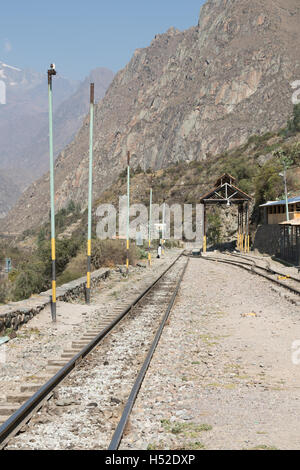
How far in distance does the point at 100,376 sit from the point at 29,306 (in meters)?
6.65

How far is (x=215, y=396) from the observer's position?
7207 millimetres

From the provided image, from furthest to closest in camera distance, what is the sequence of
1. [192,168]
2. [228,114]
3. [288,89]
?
[228,114] < [288,89] < [192,168]

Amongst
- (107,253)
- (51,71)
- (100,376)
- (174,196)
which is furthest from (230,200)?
(174,196)

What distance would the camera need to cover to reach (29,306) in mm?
14273

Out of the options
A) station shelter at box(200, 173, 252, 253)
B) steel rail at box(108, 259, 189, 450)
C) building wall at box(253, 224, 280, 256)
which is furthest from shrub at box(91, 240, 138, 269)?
steel rail at box(108, 259, 189, 450)

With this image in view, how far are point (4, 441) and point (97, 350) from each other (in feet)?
15.5

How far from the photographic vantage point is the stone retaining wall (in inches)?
486

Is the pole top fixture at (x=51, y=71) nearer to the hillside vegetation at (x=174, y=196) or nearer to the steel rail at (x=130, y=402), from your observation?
the steel rail at (x=130, y=402)

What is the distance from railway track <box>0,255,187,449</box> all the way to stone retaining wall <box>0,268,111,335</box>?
2.08m

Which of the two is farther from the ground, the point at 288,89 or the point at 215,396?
the point at 288,89

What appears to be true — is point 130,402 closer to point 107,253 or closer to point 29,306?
point 29,306

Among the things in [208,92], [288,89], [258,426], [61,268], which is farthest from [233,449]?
[208,92]

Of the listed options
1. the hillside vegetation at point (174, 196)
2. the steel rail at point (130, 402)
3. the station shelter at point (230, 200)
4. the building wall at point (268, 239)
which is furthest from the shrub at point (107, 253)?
the steel rail at point (130, 402)
